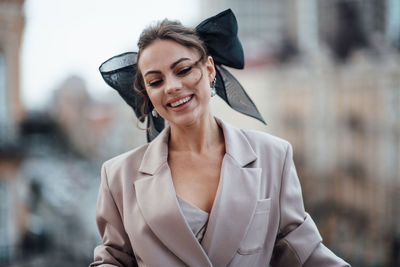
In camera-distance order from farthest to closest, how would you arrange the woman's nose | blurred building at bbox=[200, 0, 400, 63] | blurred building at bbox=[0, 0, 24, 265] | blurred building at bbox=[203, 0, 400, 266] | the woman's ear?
blurred building at bbox=[200, 0, 400, 63]
blurred building at bbox=[203, 0, 400, 266]
blurred building at bbox=[0, 0, 24, 265]
the woman's ear
the woman's nose

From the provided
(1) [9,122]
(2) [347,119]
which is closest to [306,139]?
(2) [347,119]

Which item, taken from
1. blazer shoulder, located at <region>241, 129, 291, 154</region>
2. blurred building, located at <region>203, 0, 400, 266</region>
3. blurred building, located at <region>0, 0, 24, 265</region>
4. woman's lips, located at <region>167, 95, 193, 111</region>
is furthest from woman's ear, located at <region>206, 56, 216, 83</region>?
blurred building, located at <region>203, 0, 400, 266</region>

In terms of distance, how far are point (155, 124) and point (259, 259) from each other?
1.81ft

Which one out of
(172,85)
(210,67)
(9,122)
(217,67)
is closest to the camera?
(172,85)

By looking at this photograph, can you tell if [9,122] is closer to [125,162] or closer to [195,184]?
[125,162]

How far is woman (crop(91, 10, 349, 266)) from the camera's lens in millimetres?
1084

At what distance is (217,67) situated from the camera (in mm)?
1296

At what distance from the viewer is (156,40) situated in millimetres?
1088

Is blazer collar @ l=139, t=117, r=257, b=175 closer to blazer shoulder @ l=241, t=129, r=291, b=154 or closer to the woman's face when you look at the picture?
blazer shoulder @ l=241, t=129, r=291, b=154

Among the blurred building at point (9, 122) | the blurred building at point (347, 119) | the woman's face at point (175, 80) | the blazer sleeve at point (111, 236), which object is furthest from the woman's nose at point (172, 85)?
the blurred building at point (347, 119)

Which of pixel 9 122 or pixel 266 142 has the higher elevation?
pixel 266 142

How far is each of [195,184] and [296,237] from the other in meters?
0.32

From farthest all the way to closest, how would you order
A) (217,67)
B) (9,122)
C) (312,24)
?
(312,24), (9,122), (217,67)

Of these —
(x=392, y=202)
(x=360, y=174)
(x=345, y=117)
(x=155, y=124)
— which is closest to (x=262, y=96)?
(x=345, y=117)
